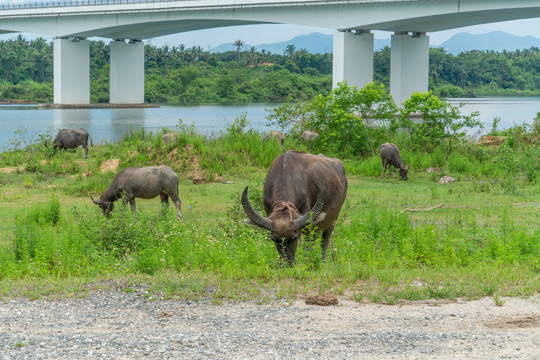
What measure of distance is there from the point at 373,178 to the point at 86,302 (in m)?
12.9

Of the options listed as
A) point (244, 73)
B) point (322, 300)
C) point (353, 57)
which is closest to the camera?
point (322, 300)

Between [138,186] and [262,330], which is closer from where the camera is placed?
[262,330]

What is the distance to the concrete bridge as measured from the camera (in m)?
40.9

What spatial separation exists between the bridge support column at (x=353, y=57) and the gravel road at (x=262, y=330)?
3871 centimetres

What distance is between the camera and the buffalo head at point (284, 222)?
23.5 ft

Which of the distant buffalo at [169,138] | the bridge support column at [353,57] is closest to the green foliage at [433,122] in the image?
the distant buffalo at [169,138]

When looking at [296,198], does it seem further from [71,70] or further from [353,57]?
[71,70]

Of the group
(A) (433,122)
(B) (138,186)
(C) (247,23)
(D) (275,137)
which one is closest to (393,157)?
(A) (433,122)

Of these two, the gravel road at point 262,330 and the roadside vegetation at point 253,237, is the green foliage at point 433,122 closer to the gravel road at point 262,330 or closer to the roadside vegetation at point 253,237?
the roadside vegetation at point 253,237

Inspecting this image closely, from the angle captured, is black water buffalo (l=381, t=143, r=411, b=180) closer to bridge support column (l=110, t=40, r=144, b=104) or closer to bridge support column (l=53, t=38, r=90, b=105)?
bridge support column (l=53, t=38, r=90, b=105)

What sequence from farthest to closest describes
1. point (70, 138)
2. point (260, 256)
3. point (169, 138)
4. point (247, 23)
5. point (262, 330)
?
point (247, 23) → point (70, 138) → point (169, 138) → point (260, 256) → point (262, 330)

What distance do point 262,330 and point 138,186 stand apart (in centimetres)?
762

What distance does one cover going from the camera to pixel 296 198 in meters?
7.84

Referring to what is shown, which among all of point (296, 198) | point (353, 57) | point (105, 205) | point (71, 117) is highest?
point (353, 57)
